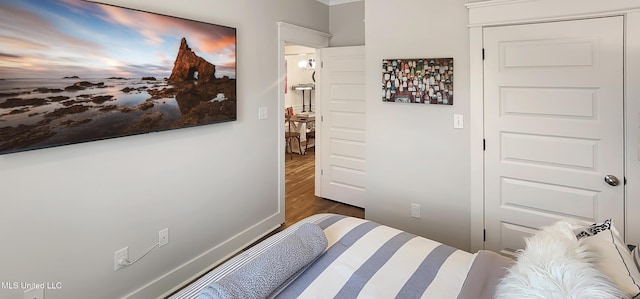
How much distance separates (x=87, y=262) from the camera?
1988mm

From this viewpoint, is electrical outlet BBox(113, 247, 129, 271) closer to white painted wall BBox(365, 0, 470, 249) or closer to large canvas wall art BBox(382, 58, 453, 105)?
white painted wall BBox(365, 0, 470, 249)

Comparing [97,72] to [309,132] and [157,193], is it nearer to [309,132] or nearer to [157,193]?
[157,193]

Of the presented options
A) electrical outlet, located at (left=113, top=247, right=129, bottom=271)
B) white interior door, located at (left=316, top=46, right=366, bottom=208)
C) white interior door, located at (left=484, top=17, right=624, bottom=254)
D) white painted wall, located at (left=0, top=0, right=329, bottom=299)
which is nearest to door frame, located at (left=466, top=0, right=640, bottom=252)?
white interior door, located at (left=484, top=17, right=624, bottom=254)

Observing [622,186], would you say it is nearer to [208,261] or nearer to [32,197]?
[208,261]

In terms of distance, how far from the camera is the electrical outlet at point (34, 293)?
5.72 feet

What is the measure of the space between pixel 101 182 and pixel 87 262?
0.45 metres

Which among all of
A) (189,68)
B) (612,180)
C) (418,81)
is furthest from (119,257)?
(612,180)

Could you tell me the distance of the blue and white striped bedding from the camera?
1.31 meters

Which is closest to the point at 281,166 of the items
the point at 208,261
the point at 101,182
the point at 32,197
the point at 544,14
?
the point at 208,261

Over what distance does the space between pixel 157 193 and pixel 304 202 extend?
2.20 meters

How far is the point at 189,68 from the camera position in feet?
7.95

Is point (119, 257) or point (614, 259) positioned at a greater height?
point (614, 259)

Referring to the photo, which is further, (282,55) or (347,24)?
(347,24)

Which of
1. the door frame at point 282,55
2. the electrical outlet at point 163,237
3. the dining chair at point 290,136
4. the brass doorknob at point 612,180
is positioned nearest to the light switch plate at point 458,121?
the brass doorknob at point 612,180
